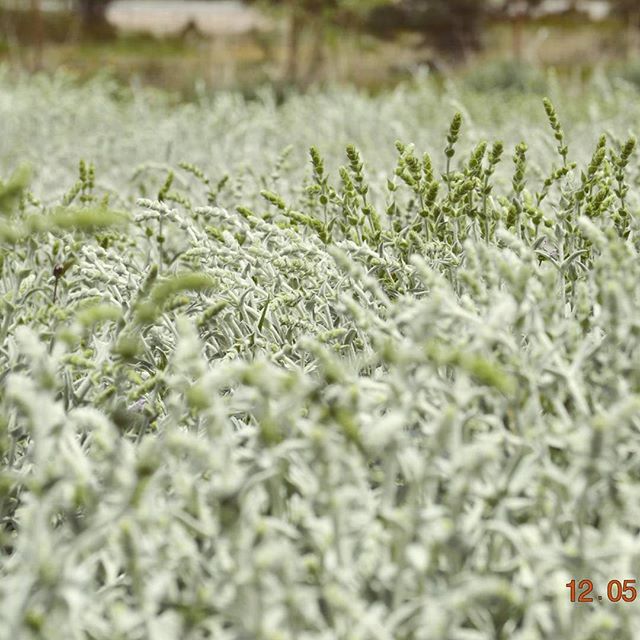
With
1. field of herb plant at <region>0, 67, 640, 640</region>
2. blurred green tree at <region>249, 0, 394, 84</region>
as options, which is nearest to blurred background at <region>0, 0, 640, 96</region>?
blurred green tree at <region>249, 0, 394, 84</region>

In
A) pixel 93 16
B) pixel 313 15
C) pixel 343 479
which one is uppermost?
pixel 343 479

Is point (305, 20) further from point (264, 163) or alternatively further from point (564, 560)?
point (564, 560)

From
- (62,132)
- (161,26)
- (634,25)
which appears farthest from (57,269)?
(161,26)
